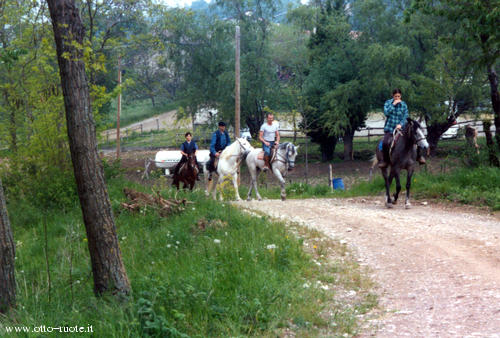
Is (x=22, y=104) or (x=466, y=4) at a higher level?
(x=466, y=4)

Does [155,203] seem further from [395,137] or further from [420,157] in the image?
[420,157]

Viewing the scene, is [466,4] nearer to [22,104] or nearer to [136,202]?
[136,202]

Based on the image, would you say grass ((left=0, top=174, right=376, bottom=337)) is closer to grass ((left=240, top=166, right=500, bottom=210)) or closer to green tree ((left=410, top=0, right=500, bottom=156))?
grass ((left=240, top=166, right=500, bottom=210))

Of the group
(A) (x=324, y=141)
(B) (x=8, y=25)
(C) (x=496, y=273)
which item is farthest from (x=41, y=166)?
(A) (x=324, y=141)

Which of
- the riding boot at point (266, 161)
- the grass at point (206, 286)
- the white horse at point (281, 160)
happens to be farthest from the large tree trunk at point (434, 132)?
the grass at point (206, 286)

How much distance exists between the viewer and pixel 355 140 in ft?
157

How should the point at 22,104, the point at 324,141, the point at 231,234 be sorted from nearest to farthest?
the point at 231,234
the point at 22,104
the point at 324,141

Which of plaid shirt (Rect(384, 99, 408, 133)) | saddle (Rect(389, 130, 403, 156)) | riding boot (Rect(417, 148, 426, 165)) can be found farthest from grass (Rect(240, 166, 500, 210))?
plaid shirt (Rect(384, 99, 408, 133))

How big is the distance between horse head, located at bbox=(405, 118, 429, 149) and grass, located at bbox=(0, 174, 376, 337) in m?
5.34

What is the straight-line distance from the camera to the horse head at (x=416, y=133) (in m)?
13.9

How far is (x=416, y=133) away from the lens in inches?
549

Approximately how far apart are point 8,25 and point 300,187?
12300 millimetres

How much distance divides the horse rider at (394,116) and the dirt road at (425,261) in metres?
1.88

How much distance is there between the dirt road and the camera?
5742 mm
